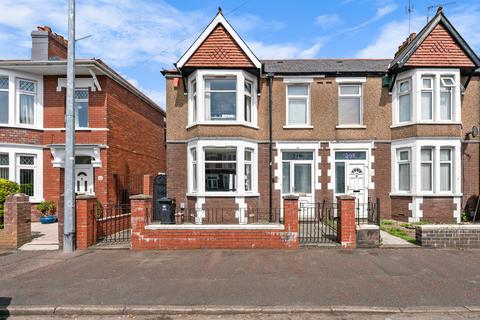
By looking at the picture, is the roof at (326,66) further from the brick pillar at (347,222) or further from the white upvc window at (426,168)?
the brick pillar at (347,222)

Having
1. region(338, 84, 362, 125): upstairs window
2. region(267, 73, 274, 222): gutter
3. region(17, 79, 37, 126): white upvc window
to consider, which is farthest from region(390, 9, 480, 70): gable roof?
region(17, 79, 37, 126): white upvc window

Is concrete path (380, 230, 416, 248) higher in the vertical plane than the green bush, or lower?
lower

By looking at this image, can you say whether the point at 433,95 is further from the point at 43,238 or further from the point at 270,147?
the point at 43,238

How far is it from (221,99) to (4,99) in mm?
9839

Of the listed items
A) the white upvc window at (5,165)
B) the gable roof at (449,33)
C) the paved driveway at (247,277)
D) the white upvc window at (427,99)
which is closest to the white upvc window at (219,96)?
the paved driveway at (247,277)

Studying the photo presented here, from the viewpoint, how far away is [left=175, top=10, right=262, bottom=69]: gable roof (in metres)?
12.5

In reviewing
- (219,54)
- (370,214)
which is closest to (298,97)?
(219,54)

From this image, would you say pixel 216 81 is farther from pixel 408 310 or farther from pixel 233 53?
pixel 408 310

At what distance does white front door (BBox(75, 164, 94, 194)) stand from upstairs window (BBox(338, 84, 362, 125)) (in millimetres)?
→ 11484

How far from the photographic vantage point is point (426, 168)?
13.0 meters

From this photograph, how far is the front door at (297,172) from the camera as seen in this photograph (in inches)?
541

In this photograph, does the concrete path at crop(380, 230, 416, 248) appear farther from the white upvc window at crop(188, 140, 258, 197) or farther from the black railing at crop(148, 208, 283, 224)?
the white upvc window at crop(188, 140, 258, 197)

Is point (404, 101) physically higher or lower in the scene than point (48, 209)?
higher

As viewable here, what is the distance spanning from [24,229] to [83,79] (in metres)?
7.64
